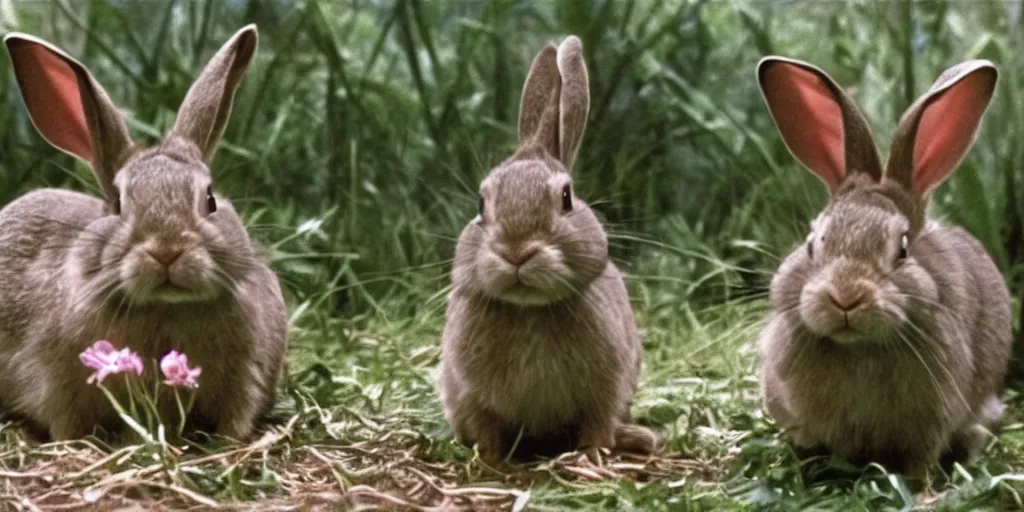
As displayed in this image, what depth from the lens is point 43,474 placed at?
333 cm

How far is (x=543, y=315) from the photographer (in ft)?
11.7

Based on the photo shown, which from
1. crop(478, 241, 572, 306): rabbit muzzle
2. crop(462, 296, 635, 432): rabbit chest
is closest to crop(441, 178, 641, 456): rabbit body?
crop(462, 296, 635, 432): rabbit chest

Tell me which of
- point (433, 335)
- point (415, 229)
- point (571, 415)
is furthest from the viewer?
point (415, 229)

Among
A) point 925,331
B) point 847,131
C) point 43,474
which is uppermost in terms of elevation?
point 847,131

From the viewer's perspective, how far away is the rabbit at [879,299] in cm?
320

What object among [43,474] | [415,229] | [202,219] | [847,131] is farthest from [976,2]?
[43,474]

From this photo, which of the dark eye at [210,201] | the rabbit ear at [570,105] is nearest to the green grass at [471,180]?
the rabbit ear at [570,105]

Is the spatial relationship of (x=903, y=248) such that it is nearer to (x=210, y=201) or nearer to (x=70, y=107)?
(x=210, y=201)

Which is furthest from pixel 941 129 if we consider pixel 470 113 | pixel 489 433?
pixel 470 113

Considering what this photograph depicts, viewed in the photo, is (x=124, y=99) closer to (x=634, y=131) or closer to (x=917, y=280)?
(x=634, y=131)

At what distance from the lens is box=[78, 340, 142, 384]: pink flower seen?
3.39 m

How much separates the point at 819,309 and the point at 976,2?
11.0 feet

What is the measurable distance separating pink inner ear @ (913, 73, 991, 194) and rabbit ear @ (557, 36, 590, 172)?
77 cm

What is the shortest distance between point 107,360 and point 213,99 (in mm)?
714
